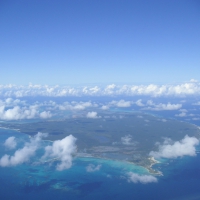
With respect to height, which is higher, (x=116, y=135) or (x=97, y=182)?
(x=116, y=135)

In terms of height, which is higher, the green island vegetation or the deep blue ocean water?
the green island vegetation

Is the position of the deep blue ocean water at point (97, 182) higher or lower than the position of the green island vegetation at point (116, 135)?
lower

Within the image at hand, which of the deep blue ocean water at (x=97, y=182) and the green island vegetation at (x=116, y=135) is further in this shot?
the green island vegetation at (x=116, y=135)

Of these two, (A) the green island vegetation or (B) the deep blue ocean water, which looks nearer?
(B) the deep blue ocean water

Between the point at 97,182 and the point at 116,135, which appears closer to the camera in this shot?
the point at 97,182

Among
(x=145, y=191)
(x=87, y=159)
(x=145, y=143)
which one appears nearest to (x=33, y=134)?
(x=87, y=159)

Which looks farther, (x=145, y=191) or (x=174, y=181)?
(x=174, y=181)

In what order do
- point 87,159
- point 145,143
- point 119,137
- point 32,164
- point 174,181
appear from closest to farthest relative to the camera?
point 174,181 < point 32,164 < point 87,159 < point 145,143 < point 119,137

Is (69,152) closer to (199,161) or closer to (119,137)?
(119,137)
